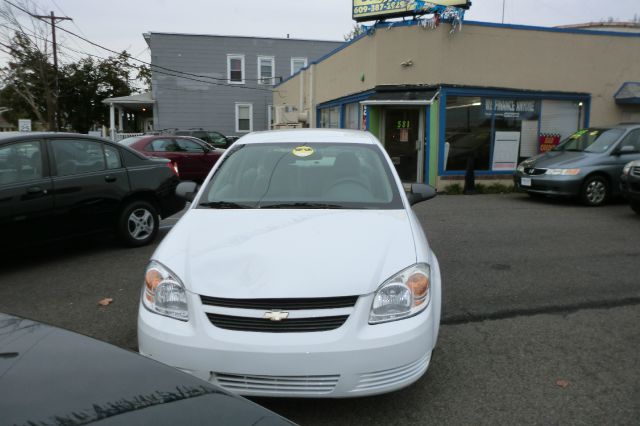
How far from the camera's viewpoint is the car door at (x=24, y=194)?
18.3 feet

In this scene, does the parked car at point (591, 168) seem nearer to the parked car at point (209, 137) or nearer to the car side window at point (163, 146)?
the car side window at point (163, 146)

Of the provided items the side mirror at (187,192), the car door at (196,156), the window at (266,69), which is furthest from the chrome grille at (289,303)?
the window at (266,69)

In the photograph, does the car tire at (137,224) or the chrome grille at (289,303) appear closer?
the chrome grille at (289,303)

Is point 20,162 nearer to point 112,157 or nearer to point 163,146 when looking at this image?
point 112,157

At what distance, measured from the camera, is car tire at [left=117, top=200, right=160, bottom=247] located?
683cm

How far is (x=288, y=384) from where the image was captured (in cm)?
264

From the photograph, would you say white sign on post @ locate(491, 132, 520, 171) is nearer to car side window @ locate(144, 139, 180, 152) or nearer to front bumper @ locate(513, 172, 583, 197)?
front bumper @ locate(513, 172, 583, 197)

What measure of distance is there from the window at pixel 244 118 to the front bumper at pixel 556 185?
73.2 ft

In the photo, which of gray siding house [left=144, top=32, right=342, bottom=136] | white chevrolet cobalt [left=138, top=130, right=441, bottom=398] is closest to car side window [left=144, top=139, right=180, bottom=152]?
white chevrolet cobalt [left=138, top=130, right=441, bottom=398]

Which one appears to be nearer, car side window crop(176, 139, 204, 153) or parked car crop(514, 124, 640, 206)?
parked car crop(514, 124, 640, 206)

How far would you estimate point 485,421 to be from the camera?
9.63 ft

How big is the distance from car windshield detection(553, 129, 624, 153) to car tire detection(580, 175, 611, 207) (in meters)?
0.71

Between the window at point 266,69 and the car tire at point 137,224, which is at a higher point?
the window at point 266,69

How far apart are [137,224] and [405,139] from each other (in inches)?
359
